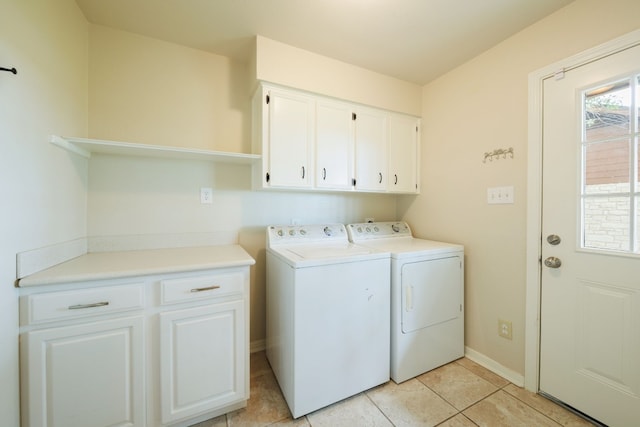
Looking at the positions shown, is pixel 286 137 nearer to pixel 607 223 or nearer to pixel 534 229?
pixel 534 229

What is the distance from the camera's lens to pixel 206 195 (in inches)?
75.0

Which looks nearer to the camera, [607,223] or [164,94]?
[607,223]

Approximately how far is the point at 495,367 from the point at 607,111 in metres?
1.76

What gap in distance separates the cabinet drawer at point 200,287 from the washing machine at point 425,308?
1039mm

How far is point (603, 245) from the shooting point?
4.35 feet

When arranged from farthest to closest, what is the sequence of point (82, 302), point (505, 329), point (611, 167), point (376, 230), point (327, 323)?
point (376, 230), point (505, 329), point (327, 323), point (611, 167), point (82, 302)

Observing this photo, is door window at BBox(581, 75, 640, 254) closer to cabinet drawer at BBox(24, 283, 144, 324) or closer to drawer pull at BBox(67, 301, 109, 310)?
cabinet drawer at BBox(24, 283, 144, 324)

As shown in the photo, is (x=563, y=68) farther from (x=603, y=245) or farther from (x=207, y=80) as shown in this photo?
(x=207, y=80)

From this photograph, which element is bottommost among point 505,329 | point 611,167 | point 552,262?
point 505,329

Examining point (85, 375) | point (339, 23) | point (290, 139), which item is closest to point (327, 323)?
point (85, 375)

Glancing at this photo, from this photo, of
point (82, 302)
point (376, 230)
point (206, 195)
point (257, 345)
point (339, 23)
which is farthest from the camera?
point (376, 230)

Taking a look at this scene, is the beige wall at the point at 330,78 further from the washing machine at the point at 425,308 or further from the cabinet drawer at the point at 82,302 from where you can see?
the cabinet drawer at the point at 82,302

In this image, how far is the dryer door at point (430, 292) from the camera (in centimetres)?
171

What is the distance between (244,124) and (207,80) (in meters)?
0.41
